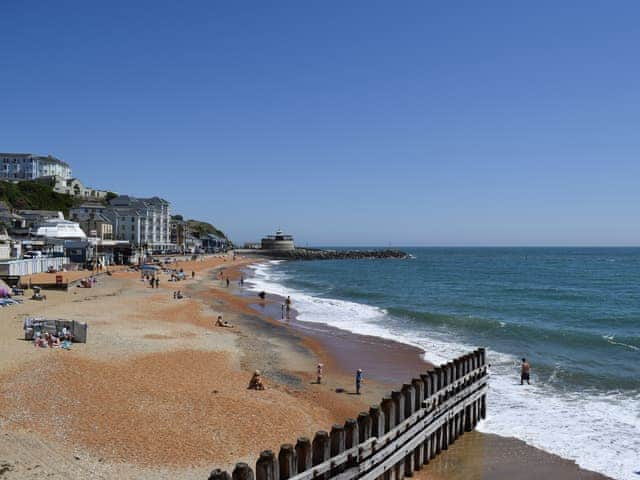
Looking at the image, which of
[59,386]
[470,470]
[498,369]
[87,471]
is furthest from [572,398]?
[59,386]

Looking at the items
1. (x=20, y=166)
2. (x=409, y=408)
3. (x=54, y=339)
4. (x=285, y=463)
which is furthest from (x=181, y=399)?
(x=20, y=166)

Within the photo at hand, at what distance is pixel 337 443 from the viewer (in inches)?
366

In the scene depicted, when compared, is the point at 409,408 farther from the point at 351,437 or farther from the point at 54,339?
the point at 54,339

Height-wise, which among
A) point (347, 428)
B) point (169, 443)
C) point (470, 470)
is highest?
point (347, 428)

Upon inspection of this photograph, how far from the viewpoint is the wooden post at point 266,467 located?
7875mm

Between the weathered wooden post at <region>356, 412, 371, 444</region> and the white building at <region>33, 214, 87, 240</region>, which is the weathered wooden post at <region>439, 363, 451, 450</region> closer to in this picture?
the weathered wooden post at <region>356, 412, 371, 444</region>

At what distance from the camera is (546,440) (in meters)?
14.9

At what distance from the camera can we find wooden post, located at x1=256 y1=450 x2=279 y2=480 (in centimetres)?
788

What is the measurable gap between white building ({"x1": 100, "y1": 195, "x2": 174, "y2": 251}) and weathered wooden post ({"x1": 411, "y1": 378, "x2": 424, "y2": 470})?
95250 mm

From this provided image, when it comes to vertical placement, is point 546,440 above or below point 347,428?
below

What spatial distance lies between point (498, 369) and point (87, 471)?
57.4ft

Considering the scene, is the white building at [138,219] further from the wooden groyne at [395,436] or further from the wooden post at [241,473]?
the wooden post at [241,473]

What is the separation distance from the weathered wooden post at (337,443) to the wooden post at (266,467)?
59.5 inches

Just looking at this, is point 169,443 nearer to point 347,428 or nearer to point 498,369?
point 347,428
